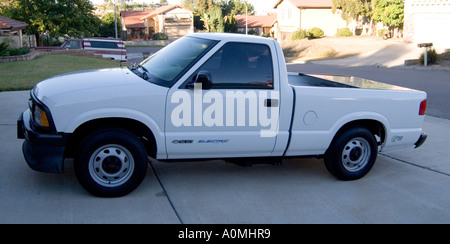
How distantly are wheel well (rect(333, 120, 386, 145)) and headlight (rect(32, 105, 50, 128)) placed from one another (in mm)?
3506

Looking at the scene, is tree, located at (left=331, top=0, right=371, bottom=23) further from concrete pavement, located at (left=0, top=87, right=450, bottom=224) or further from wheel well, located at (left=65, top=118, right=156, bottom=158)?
wheel well, located at (left=65, top=118, right=156, bottom=158)

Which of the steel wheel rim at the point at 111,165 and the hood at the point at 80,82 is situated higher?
the hood at the point at 80,82

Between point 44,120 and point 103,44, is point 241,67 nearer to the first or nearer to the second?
point 44,120

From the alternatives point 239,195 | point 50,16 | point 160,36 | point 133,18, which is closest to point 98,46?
point 50,16

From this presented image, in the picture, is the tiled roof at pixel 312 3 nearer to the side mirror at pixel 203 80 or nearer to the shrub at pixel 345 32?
the shrub at pixel 345 32

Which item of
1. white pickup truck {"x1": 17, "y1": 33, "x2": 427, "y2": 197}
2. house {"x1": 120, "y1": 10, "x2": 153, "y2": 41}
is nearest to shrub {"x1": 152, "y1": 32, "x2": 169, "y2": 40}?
house {"x1": 120, "y1": 10, "x2": 153, "y2": 41}

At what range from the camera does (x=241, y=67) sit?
5.34m

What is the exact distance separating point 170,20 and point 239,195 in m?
67.4

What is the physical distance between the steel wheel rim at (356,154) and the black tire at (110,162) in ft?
8.62

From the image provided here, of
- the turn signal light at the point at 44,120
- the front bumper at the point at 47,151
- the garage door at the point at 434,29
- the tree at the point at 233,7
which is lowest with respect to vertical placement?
the front bumper at the point at 47,151

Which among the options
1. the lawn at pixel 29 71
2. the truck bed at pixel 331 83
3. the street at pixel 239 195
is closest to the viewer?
the street at pixel 239 195

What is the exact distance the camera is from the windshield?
16.8 feet

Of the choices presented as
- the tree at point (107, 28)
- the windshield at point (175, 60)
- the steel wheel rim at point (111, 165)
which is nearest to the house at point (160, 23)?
the tree at point (107, 28)

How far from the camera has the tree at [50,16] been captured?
34688mm
